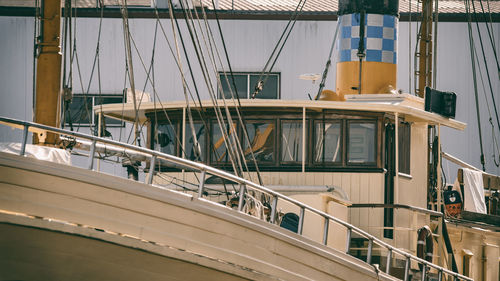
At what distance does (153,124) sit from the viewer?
42.6 feet

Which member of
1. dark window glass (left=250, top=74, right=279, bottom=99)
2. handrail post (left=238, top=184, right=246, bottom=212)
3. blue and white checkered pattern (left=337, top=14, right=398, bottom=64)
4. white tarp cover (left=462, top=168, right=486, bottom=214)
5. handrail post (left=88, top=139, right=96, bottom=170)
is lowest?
white tarp cover (left=462, top=168, right=486, bottom=214)

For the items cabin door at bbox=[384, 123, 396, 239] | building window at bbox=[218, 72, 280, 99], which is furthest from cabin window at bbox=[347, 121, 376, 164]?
building window at bbox=[218, 72, 280, 99]

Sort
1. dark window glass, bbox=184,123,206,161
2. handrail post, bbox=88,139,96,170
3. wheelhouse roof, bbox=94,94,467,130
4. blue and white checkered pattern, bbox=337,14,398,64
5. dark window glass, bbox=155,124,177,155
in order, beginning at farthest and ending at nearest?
blue and white checkered pattern, bbox=337,14,398,64, dark window glass, bbox=155,124,177,155, dark window glass, bbox=184,123,206,161, wheelhouse roof, bbox=94,94,467,130, handrail post, bbox=88,139,96,170

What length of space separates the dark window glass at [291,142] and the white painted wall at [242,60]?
9147mm

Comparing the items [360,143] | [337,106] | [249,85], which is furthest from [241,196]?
[249,85]

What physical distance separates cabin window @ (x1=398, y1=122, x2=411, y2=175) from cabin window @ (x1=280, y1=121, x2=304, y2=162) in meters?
1.84

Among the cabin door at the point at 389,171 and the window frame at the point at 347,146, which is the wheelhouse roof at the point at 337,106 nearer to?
the window frame at the point at 347,146

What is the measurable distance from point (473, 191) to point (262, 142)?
539 cm

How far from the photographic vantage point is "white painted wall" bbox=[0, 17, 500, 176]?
2148cm

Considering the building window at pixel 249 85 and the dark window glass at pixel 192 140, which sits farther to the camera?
the building window at pixel 249 85

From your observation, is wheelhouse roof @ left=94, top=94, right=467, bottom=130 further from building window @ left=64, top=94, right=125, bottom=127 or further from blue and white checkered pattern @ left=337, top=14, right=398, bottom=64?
building window @ left=64, top=94, right=125, bottom=127

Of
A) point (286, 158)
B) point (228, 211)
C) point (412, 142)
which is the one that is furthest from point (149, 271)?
point (412, 142)

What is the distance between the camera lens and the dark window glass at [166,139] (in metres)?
12.7

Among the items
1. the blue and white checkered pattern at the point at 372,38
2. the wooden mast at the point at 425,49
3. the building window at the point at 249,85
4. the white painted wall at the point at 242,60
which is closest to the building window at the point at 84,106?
the white painted wall at the point at 242,60
